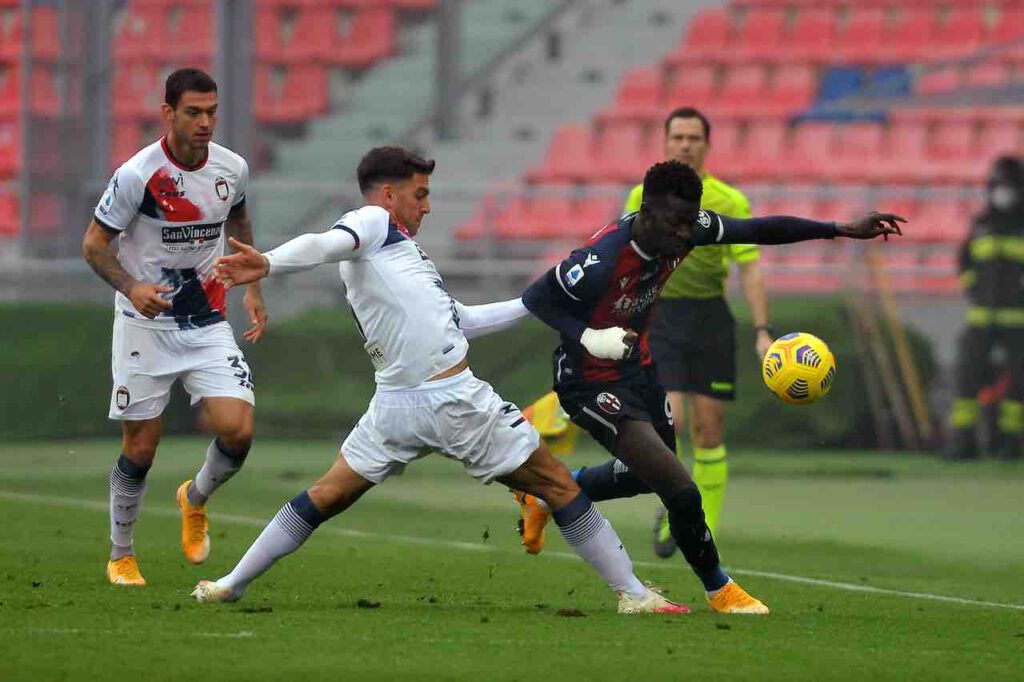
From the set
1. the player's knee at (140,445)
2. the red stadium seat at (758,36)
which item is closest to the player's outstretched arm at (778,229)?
the player's knee at (140,445)

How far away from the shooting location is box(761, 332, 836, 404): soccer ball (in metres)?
8.47

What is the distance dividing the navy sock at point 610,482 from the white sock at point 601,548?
926 mm

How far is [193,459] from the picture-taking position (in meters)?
15.6

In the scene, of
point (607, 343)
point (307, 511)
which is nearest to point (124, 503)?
point (307, 511)

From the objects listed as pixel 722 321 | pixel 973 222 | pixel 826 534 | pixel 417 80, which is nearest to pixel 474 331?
pixel 722 321

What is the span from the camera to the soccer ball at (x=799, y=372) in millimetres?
8469

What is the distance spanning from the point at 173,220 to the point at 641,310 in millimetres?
2099

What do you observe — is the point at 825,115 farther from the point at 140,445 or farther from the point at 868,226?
the point at 140,445

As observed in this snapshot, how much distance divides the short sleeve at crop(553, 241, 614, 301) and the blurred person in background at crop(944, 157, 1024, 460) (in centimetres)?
964

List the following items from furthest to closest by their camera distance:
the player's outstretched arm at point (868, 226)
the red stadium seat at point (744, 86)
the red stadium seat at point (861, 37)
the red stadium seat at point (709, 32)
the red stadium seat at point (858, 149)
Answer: the red stadium seat at point (709, 32) < the red stadium seat at point (744, 86) < the red stadium seat at point (861, 37) < the red stadium seat at point (858, 149) < the player's outstretched arm at point (868, 226)

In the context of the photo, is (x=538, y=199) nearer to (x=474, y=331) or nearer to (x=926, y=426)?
(x=926, y=426)

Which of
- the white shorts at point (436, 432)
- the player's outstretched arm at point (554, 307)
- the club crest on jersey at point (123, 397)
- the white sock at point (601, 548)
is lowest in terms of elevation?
the white sock at point (601, 548)

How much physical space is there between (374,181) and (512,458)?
118 cm

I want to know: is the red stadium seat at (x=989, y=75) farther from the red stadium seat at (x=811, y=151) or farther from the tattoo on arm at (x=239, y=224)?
the tattoo on arm at (x=239, y=224)
